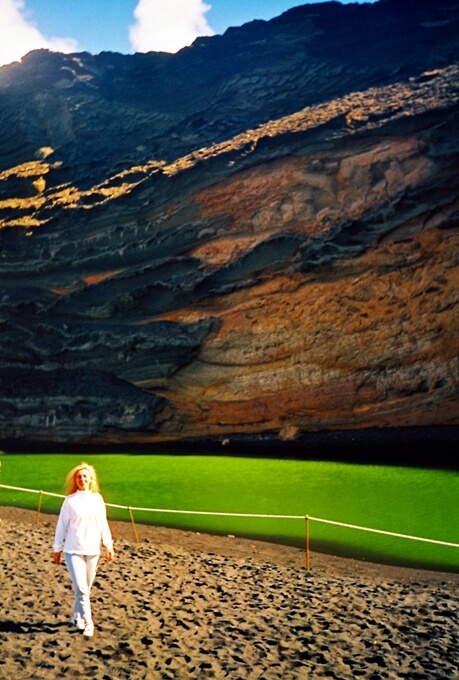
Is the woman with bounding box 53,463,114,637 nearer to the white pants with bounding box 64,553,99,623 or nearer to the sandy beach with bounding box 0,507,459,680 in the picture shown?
the white pants with bounding box 64,553,99,623

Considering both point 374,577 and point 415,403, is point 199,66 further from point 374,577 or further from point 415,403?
point 374,577

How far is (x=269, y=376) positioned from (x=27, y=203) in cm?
1971

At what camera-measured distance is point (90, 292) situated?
32.1m

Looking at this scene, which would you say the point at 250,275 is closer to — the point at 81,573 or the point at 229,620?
the point at 229,620

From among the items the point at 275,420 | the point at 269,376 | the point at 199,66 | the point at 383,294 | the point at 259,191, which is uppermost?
the point at 199,66

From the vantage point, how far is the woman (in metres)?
5.42

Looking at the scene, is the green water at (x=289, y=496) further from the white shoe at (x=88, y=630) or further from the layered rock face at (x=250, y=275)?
the white shoe at (x=88, y=630)

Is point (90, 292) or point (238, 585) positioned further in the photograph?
point (90, 292)

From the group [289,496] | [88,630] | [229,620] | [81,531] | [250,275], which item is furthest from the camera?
[250,275]

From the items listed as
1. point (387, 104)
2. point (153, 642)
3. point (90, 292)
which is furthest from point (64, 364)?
point (153, 642)

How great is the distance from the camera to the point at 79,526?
5.41 m

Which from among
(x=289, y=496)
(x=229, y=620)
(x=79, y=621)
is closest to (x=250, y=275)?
(x=289, y=496)

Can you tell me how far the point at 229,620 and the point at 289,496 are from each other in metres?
9.71

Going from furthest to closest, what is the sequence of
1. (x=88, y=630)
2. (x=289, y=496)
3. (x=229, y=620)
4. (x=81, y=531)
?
(x=289, y=496), (x=229, y=620), (x=88, y=630), (x=81, y=531)
